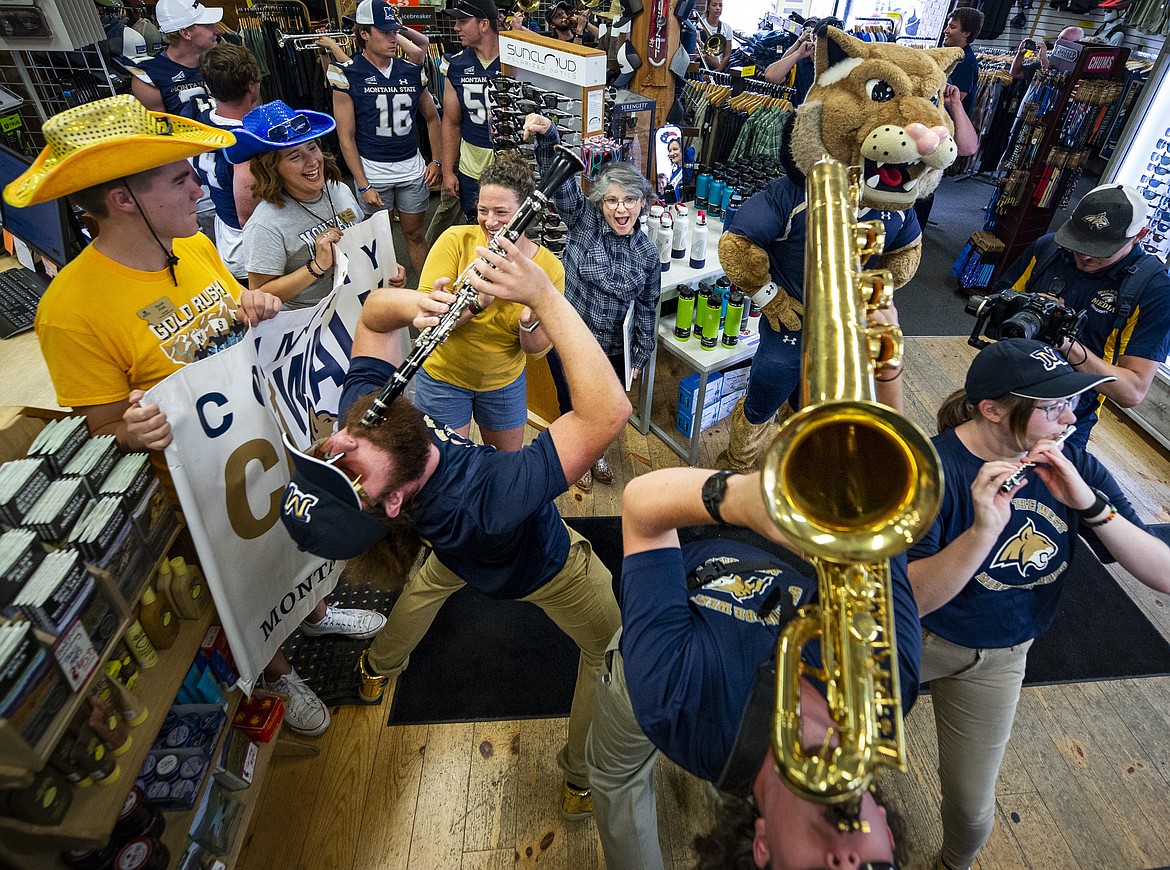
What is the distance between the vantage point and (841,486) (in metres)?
1.08

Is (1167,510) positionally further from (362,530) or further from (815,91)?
(362,530)

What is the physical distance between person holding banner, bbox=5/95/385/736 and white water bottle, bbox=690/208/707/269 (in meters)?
2.50

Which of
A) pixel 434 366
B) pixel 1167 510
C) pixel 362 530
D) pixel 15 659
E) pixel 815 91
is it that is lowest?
pixel 1167 510

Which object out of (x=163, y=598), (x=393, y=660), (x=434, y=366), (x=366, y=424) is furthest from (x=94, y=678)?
(x=434, y=366)

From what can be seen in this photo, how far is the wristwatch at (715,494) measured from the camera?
1164 mm

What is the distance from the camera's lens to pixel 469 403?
288 cm

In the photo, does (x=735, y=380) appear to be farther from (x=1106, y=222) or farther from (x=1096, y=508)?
(x=1096, y=508)

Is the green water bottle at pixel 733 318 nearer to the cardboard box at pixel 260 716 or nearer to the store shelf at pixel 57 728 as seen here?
the cardboard box at pixel 260 716

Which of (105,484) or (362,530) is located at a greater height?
(105,484)

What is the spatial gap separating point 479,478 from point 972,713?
5.26ft

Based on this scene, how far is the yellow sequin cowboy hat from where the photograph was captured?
59.6 inches

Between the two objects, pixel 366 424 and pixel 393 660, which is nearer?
pixel 366 424

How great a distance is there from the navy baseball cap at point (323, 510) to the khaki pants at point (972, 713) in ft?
5.29

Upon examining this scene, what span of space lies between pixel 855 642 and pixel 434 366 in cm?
217
